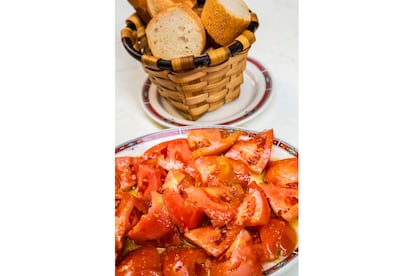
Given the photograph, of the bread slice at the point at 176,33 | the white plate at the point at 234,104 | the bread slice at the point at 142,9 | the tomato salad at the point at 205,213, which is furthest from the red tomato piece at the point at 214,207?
the bread slice at the point at 142,9

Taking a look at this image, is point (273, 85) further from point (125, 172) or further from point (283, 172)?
point (125, 172)

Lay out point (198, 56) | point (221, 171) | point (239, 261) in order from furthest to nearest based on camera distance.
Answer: point (198, 56)
point (221, 171)
point (239, 261)

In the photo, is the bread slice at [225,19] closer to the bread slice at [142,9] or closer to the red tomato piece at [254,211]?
the bread slice at [142,9]

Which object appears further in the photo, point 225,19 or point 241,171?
point 225,19

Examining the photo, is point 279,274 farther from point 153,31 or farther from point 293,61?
point 153,31

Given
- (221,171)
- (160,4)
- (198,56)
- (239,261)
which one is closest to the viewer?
(239,261)

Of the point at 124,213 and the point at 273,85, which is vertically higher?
the point at 273,85

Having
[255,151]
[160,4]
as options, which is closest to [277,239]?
[255,151]

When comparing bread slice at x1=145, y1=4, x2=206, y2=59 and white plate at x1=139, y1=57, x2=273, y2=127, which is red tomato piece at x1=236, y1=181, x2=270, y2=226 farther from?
bread slice at x1=145, y1=4, x2=206, y2=59
